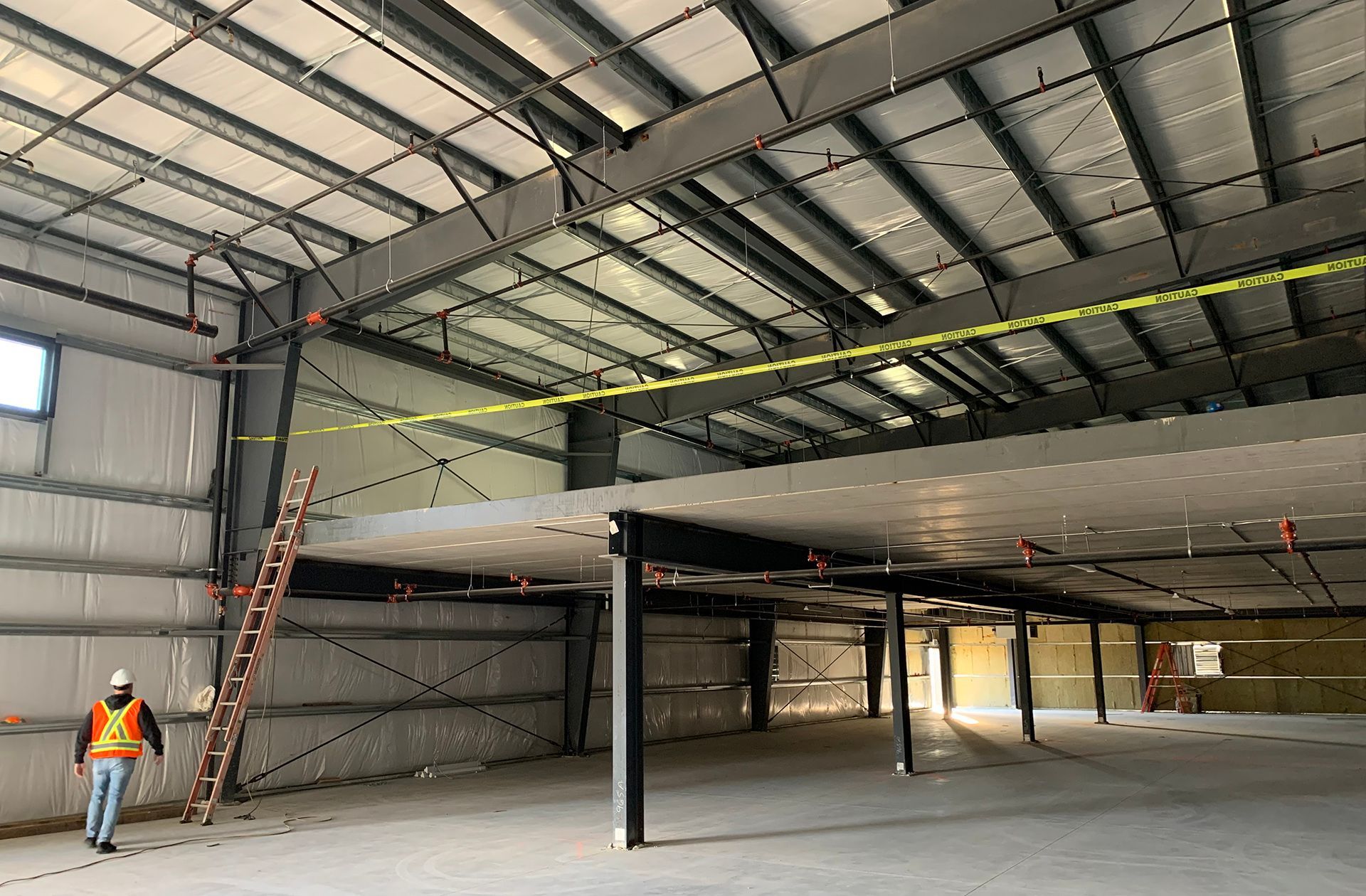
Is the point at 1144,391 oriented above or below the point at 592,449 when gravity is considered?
above

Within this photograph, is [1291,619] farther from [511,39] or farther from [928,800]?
[511,39]

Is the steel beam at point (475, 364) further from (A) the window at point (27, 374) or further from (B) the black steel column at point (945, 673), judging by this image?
(B) the black steel column at point (945, 673)

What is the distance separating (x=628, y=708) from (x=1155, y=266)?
10323 millimetres

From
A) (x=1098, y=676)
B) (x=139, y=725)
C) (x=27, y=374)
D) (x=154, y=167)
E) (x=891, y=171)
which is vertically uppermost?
(x=154, y=167)

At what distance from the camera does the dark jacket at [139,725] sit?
35.2 ft

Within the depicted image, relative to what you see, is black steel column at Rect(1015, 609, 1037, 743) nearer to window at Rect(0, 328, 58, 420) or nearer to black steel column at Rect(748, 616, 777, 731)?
black steel column at Rect(748, 616, 777, 731)

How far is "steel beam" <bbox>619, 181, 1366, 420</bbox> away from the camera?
512 inches

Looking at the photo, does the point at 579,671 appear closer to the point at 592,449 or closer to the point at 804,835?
the point at 592,449

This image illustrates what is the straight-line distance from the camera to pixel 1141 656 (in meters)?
A: 33.1

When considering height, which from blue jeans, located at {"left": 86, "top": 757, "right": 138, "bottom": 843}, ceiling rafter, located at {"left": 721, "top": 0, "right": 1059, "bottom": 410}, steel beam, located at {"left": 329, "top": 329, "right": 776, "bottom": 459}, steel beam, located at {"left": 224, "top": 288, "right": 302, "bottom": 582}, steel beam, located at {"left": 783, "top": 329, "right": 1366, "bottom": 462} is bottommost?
blue jeans, located at {"left": 86, "top": 757, "right": 138, "bottom": 843}

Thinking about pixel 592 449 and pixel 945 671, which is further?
pixel 945 671

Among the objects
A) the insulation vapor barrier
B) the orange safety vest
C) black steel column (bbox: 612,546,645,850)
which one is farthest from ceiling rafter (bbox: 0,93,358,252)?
black steel column (bbox: 612,546,645,850)

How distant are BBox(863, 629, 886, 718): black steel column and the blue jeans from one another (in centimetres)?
2677

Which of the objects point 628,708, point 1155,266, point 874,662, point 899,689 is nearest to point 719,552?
point 628,708
